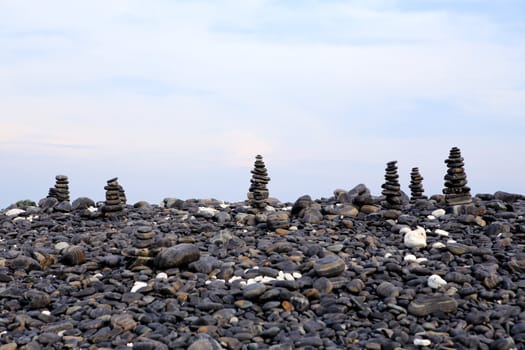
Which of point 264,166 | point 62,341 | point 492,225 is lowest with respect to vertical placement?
point 62,341

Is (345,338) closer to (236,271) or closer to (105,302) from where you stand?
(236,271)

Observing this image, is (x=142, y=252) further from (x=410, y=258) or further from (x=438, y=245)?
(x=438, y=245)

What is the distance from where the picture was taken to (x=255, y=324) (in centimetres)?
934

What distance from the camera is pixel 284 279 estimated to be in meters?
10.9

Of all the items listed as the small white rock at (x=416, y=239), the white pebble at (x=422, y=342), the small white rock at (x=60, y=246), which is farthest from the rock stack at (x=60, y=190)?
the white pebble at (x=422, y=342)

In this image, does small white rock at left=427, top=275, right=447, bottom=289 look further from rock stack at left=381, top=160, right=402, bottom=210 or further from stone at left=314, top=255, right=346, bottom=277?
rock stack at left=381, top=160, right=402, bottom=210

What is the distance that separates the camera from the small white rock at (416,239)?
13031mm

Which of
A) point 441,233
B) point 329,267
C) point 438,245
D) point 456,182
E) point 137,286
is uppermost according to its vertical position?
point 456,182

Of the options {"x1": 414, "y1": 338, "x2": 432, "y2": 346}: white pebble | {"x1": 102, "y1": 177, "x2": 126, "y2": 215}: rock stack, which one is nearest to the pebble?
{"x1": 414, "y1": 338, "x2": 432, "y2": 346}: white pebble

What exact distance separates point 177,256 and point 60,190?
431 inches

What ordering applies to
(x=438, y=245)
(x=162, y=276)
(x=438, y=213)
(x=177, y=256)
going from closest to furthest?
(x=162, y=276)
(x=177, y=256)
(x=438, y=245)
(x=438, y=213)

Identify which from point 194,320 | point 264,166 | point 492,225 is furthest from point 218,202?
point 194,320

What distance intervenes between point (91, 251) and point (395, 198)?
26.5 ft

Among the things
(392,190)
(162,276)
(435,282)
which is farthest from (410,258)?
(162,276)
